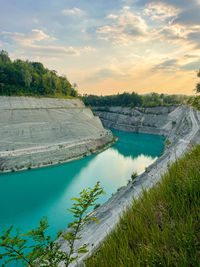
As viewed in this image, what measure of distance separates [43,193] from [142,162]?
1315 cm

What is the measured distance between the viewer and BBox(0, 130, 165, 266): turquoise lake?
9656 mm

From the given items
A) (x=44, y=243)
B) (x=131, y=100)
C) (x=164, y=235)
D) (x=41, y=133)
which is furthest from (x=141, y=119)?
(x=44, y=243)

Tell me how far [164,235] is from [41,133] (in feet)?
70.4

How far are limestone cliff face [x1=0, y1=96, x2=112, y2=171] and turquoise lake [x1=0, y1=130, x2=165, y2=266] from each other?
1.61m

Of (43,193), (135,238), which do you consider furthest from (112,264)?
(43,193)

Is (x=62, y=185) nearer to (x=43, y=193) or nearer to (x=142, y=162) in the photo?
(x=43, y=193)

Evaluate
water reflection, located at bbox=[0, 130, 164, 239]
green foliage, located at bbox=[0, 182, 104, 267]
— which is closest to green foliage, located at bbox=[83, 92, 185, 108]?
water reflection, located at bbox=[0, 130, 164, 239]

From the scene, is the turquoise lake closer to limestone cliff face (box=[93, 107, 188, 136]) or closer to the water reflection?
the water reflection

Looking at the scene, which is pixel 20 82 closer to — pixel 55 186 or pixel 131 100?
pixel 55 186

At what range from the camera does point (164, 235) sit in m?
2.08

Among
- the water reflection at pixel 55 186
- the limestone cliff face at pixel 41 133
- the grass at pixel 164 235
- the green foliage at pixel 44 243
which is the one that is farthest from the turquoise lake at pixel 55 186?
the green foliage at pixel 44 243

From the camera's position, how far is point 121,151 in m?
25.6

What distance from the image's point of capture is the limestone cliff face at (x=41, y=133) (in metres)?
17.7

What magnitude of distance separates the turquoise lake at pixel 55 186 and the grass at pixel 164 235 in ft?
23.9
